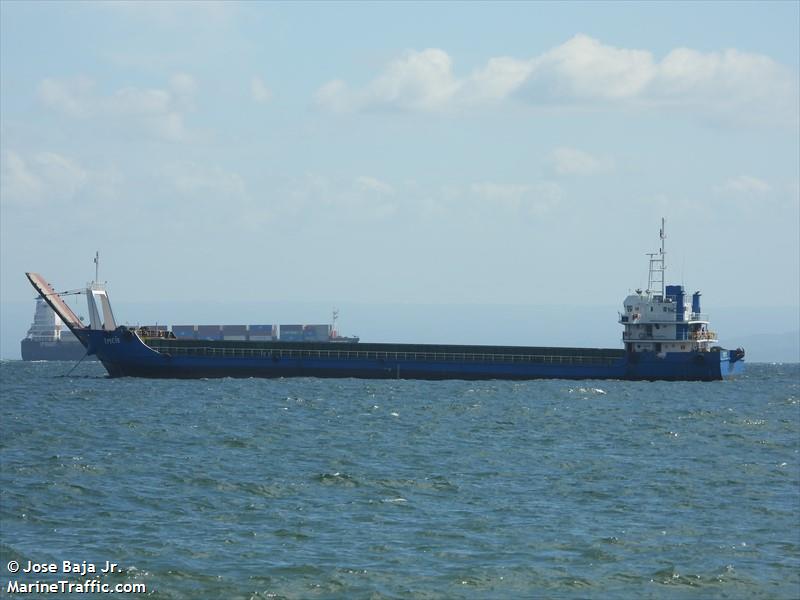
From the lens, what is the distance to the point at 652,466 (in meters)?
40.5

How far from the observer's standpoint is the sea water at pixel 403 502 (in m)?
24.4

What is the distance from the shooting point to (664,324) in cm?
8606

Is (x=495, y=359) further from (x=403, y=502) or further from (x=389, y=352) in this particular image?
(x=403, y=502)

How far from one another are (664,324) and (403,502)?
56.9 meters

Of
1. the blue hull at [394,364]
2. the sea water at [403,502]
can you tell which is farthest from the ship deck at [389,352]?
the sea water at [403,502]

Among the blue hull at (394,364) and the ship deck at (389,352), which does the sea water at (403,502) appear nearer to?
the blue hull at (394,364)

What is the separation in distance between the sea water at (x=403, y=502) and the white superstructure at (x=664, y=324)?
23.9 meters

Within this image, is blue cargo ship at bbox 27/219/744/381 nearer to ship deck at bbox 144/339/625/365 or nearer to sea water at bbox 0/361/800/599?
ship deck at bbox 144/339/625/365

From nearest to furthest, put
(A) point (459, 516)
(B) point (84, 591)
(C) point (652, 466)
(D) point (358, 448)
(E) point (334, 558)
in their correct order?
(B) point (84, 591), (E) point (334, 558), (A) point (459, 516), (C) point (652, 466), (D) point (358, 448)

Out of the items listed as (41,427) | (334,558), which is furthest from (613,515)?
(41,427)

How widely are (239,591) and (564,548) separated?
8.15 m

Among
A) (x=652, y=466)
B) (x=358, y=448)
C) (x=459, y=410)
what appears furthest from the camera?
(x=459, y=410)

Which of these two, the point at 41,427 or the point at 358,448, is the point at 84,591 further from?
the point at 41,427

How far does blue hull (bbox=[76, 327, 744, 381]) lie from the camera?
85062 mm
